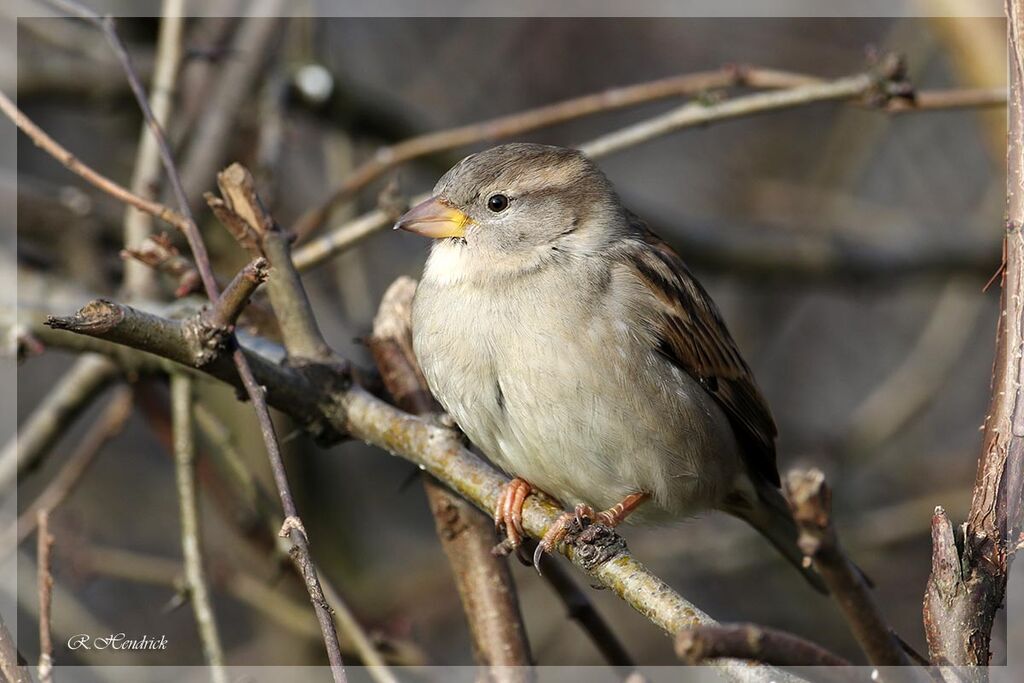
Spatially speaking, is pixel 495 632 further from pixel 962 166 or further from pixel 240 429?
pixel 962 166

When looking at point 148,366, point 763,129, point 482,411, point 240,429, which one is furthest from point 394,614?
point 763,129

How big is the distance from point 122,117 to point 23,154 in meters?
1.15

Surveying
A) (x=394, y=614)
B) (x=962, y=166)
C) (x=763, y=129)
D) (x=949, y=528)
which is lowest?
(x=949, y=528)

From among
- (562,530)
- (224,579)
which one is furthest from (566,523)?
(224,579)

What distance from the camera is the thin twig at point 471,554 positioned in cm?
249

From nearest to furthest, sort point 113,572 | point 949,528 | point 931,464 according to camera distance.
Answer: point 949,528 → point 113,572 → point 931,464

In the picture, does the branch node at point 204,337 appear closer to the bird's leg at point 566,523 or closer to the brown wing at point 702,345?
the bird's leg at point 566,523

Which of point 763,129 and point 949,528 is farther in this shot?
A: point 763,129

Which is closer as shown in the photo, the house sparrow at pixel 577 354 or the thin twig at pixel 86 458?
the house sparrow at pixel 577 354

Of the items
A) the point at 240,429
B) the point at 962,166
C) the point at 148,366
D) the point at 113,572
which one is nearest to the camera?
the point at 148,366

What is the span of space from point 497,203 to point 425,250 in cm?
253

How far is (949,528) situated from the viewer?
5.08 ft

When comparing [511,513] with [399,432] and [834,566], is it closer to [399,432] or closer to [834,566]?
[399,432]
